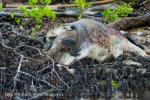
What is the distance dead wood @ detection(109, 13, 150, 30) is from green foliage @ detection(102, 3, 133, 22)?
1.38ft

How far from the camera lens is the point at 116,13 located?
16938mm

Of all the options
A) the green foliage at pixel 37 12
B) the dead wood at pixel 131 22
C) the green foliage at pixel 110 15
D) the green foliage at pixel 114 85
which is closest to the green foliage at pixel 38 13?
the green foliage at pixel 37 12

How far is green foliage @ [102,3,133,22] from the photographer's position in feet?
54.2

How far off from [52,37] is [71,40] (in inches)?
39.1

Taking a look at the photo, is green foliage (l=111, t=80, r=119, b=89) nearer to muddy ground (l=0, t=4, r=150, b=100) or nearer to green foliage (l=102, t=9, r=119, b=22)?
muddy ground (l=0, t=4, r=150, b=100)

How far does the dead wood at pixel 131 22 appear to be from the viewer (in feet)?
52.6

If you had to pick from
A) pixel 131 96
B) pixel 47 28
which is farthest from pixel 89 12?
pixel 131 96

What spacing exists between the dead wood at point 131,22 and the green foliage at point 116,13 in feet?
1.38

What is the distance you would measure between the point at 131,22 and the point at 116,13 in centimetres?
87

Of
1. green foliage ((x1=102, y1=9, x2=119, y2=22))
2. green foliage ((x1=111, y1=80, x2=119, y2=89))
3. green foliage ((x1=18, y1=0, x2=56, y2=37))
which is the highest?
green foliage ((x1=18, y1=0, x2=56, y2=37))

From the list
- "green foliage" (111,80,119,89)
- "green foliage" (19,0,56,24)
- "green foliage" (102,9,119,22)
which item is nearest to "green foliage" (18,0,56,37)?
"green foliage" (19,0,56,24)

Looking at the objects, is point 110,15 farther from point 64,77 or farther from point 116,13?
point 64,77

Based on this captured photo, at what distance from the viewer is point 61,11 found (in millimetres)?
17844

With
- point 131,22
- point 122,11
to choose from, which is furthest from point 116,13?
point 131,22
